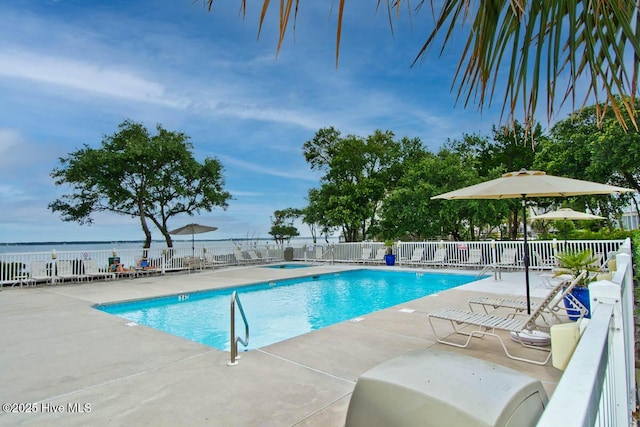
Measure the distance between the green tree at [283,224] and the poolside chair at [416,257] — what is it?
40.1ft

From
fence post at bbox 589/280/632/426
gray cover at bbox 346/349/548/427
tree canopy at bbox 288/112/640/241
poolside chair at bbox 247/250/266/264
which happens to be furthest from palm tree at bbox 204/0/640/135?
poolside chair at bbox 247/250/266/264

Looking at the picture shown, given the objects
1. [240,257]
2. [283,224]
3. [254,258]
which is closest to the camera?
[240,257]

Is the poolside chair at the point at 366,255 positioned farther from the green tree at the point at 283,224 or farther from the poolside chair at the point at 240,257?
the green tree at the point at 283,224

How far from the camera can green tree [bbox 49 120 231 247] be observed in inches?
568

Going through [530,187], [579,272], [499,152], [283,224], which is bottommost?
[579,272]

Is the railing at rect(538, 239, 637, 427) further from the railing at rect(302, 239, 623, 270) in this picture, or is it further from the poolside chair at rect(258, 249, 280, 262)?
the poolside chair at rect(258, 249, 280, 262)

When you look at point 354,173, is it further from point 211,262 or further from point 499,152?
point 211,262

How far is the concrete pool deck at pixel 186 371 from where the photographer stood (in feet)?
8.73

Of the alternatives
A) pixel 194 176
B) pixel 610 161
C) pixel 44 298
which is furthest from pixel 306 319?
pixel 610 161

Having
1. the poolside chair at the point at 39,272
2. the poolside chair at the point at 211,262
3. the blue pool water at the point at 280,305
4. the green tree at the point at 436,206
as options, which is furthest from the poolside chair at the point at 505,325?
the poolside chair at the point at 211,262

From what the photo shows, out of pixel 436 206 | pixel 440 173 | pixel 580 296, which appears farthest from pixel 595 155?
pixel 580 296

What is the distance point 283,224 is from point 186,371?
856 inches

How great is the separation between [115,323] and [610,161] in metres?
17.1

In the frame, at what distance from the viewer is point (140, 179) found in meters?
15.5
